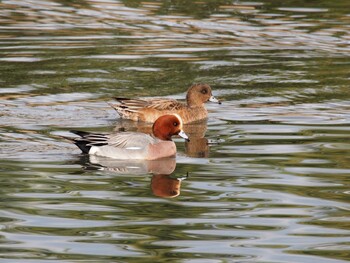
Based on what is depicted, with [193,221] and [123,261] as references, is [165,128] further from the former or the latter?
[123,261]

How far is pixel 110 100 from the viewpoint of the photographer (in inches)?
609

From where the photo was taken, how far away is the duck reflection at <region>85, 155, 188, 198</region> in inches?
417

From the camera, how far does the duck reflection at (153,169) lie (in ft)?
34.7

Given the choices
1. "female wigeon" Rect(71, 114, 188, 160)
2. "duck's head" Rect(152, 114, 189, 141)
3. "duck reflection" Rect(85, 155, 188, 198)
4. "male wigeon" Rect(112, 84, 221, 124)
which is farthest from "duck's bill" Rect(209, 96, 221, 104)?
"duck reflection" Rect(85, 155, 188, 198)

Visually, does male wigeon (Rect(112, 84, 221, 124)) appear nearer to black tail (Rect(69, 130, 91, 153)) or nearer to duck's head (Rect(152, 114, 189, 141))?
duck's head (Rect(152, 114, 189, 141))

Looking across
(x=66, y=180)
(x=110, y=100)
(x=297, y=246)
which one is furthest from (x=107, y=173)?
(x=110, y=100)

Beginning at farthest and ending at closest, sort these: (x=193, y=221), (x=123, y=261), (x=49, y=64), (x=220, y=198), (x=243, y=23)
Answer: (x=243, y=23), (x=49, y=64), (x=220, y=198), (x=193, y=221), (x=123, y=261)

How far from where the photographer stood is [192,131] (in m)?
14.2

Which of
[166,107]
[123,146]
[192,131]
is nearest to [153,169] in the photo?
[123,146]

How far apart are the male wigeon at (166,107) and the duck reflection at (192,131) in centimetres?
9

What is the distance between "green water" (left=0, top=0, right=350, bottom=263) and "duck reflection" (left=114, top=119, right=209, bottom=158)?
0.15ft

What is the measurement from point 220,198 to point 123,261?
80.1 inches

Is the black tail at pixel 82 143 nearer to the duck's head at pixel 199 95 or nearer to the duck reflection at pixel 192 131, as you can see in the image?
the duck reflection at pixel 192 131

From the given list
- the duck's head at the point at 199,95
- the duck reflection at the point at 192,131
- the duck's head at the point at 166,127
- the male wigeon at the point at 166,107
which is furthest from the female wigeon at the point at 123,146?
the duck's head at the point at 199,95
